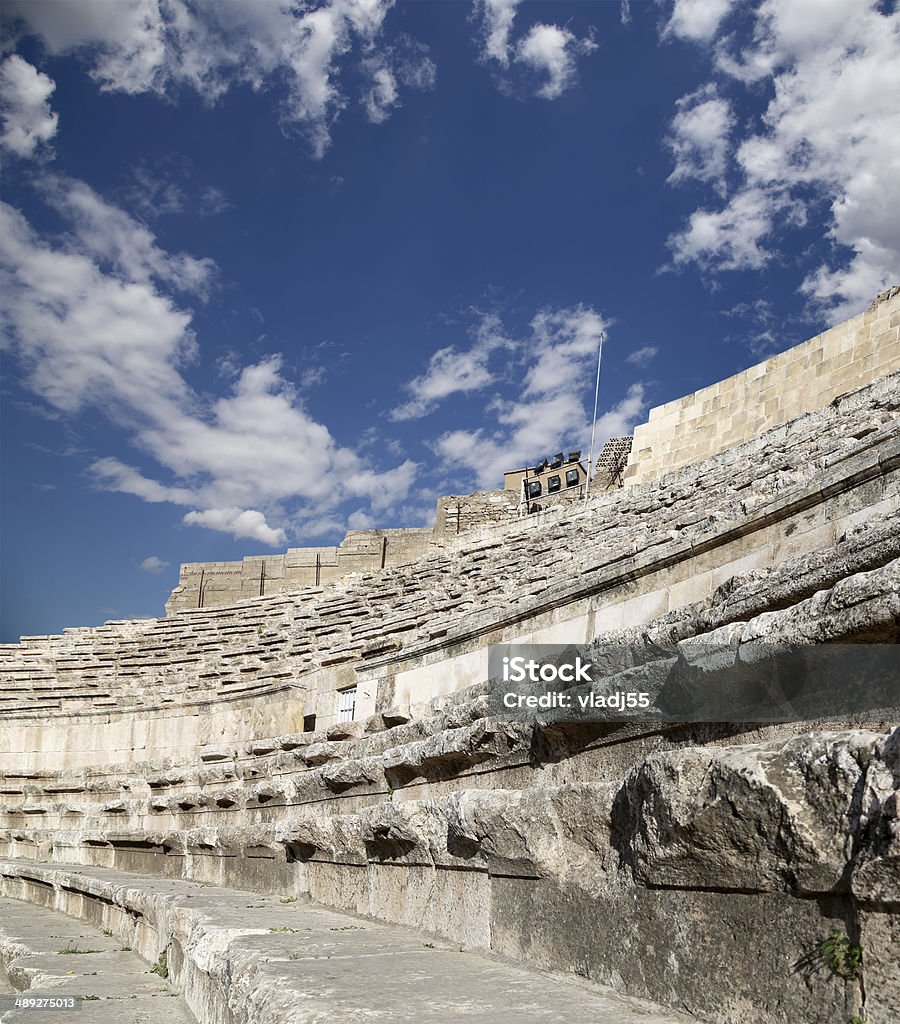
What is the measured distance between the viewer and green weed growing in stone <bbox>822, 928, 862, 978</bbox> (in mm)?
1650

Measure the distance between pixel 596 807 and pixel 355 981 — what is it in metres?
0.88

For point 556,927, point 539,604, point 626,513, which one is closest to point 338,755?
point 539,604

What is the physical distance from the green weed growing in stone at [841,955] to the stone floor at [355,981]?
0.48m

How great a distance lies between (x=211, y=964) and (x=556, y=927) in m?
1.49

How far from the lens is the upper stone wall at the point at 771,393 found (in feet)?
46.0

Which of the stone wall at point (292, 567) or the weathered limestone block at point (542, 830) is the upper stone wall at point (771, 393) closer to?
the stone wall at point (292, 567)

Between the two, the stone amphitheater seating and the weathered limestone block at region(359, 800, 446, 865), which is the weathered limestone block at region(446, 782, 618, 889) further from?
the weathered limestone block at region(359, 800, 446, 865)

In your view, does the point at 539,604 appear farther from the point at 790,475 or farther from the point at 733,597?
the point at 733,597

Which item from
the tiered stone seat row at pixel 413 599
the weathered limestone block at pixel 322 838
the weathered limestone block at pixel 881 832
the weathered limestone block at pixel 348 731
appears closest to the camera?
the weathered limestone block at pixel 881 832

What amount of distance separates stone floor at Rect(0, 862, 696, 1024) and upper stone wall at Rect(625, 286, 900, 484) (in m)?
12.6

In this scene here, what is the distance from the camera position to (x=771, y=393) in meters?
15.8

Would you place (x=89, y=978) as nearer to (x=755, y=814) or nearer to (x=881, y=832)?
(x=755, y=814)

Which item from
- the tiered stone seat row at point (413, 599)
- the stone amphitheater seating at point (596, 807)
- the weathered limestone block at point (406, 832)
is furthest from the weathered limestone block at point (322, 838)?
the tiered stone seat row at point (413, 599)

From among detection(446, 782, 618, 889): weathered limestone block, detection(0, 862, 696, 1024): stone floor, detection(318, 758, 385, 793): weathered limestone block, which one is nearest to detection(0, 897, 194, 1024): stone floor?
detection(0, 862, 696, 1024): stone floor
